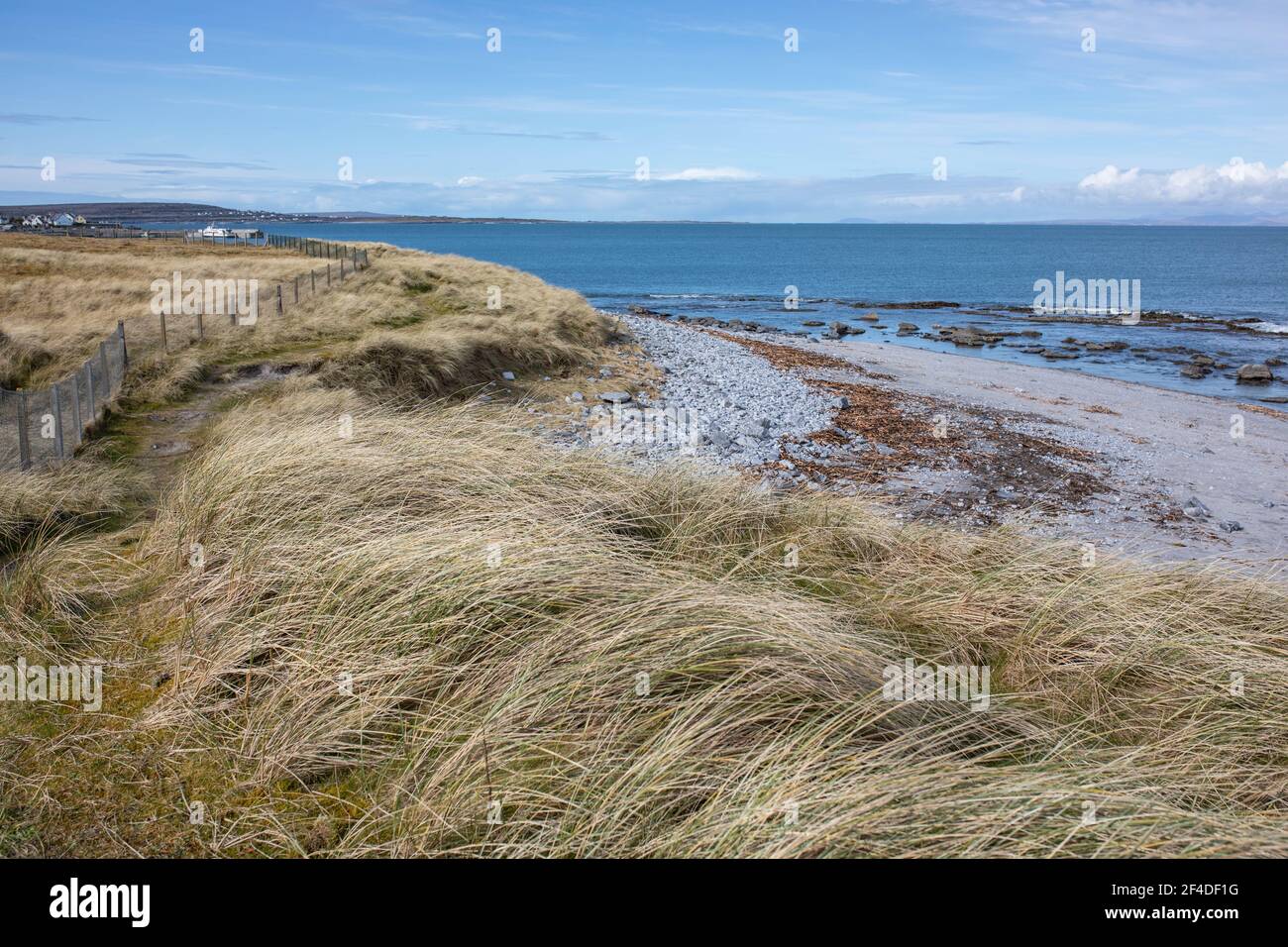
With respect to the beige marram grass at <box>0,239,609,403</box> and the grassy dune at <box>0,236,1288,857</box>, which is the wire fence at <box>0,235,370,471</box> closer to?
the beige marram grass at <box>0,239,609,403</box>

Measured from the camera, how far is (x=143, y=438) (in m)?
10.9

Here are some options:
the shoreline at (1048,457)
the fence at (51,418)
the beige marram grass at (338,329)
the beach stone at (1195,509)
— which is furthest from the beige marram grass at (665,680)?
the beige marram grass at (338,329)

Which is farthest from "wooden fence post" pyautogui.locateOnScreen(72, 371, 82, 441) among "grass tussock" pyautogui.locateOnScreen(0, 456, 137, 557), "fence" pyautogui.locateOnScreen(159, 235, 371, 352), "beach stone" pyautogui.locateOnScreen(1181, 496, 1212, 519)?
"beach stone" pyautogui.locateOnScreen(1181, 496, 1212, 519)

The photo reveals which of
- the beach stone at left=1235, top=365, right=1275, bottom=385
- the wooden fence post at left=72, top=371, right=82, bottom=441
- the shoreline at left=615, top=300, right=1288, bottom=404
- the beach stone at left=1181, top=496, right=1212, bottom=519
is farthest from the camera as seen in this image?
the shoreline at left=615, top=300, right=1288, bottom=404

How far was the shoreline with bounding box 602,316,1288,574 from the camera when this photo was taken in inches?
430

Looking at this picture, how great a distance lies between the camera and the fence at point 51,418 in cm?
851

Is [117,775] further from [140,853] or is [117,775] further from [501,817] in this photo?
[501,817]

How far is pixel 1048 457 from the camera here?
14367mm

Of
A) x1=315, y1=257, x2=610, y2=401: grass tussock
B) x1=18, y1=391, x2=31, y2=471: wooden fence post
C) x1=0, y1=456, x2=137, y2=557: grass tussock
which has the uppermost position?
x1=315, y1=257, x2=610, y2=401: grass tussock

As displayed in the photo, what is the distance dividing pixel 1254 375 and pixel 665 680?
2809cm

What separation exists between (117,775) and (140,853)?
61cm

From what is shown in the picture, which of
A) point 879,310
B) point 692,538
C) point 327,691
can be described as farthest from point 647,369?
point 879,310

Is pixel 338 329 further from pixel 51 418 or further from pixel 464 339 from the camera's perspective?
pixel 51 418

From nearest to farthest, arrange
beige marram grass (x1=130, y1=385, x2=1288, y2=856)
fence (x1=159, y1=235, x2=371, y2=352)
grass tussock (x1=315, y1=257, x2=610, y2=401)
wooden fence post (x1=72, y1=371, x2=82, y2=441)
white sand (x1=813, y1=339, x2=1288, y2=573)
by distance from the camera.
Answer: beige marram grass (x1=130, y1=385, x2=1288, y2=856)
wooden fence post (x1=72, y1=371, x2=82, y2=441)
white sand (x1=813, y1=339, x2=1288, y2=573)
grass tussock (x1=315, y1=257, x2=610, y2=401)
fence (x1=159, y1=235, x2=371, y2=352)
